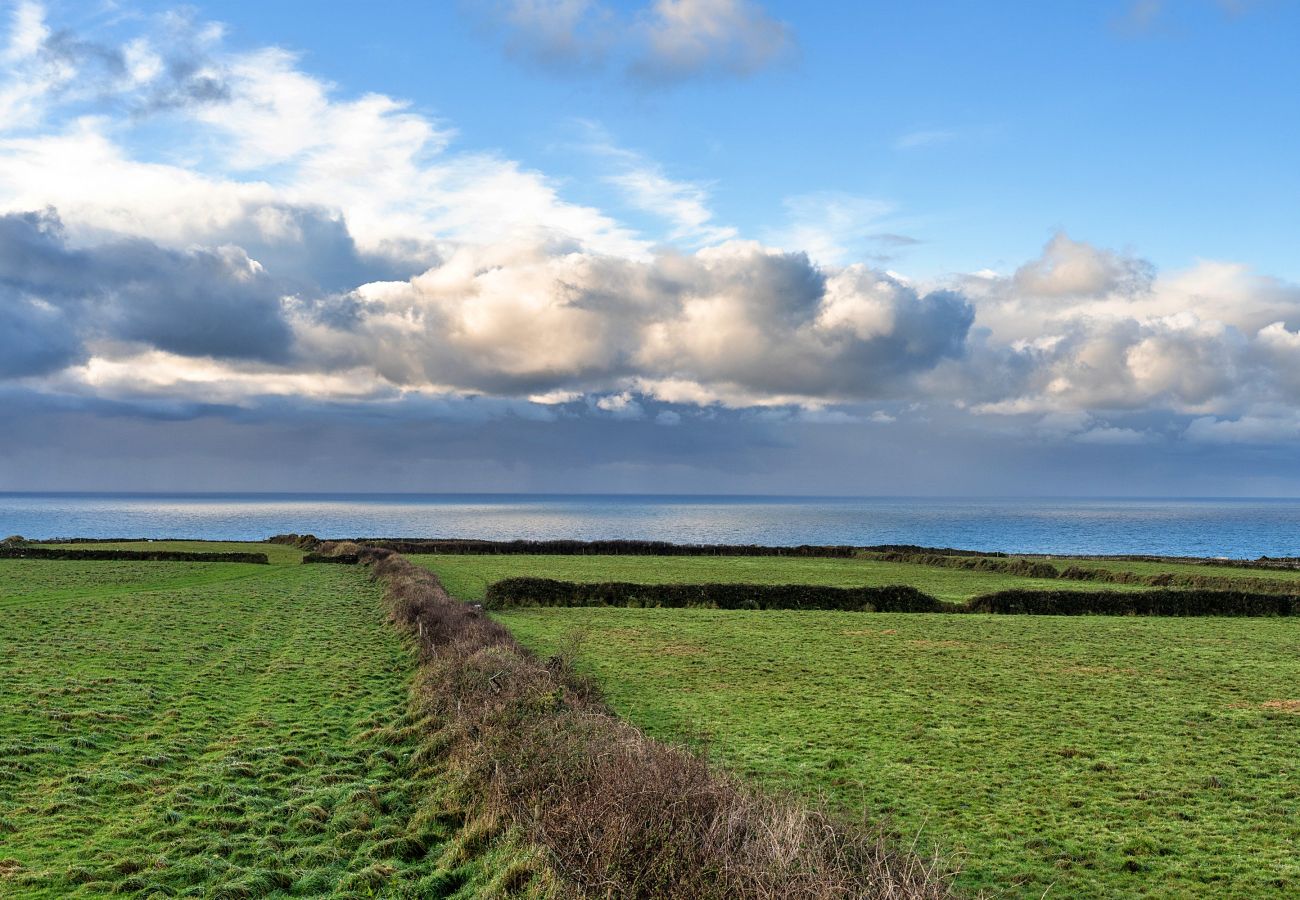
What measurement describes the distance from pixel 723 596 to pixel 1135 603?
22.5 metres

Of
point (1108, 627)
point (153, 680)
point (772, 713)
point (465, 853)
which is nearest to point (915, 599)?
point (1108, 627)

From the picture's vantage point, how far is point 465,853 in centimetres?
988

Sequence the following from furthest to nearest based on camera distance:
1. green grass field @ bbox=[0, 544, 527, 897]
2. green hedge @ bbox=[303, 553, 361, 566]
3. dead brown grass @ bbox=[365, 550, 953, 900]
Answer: green hedge @ bbox=[303, 553, 361, 566] < green grass field @ bbox=[0, 544, 527, 897] < dead brown grass @ bbox=[365, 550, 953, 900]

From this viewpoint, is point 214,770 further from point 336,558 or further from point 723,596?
point 336,558

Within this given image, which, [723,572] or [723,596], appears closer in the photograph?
[723,596]

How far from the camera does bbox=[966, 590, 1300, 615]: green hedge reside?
151ft

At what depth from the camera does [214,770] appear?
43.5 feet

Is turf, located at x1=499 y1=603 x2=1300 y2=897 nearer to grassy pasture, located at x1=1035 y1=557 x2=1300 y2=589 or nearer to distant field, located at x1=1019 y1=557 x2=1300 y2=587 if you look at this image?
grassy pasture, located at x1=1035 y1=557 x2=1300 y2=589

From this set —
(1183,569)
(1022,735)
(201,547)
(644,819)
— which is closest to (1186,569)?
(1183,569)

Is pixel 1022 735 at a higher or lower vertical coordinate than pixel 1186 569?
higher

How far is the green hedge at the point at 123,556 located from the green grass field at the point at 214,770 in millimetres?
45101

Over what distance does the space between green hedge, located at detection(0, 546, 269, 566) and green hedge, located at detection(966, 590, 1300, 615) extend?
58295 mm

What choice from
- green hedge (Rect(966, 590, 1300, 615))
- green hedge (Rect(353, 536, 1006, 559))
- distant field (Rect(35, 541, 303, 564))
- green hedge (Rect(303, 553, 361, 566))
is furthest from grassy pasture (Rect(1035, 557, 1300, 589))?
distant field (Rect(35, 541, 303, 564))

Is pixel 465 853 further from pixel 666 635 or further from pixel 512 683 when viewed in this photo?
pixel 666 635
